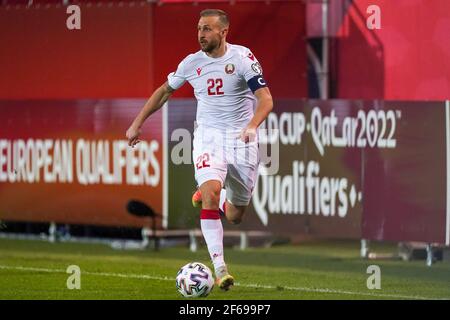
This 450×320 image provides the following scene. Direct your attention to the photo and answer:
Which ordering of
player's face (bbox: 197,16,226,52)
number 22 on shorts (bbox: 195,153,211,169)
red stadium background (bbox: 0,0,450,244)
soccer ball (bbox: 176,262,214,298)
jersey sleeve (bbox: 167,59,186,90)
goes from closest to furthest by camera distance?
soccer ball (bbox: 176,262,214,298) → player's face (bbox: 197,16,226,52) → number 22 on shorts (bbox: 195,153,211,169) → jersey sleeve (bbox: 167,59,186,90) → red stadium background (bbox: 0,0,450,244)

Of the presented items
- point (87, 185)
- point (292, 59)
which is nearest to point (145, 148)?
point (87, 185)

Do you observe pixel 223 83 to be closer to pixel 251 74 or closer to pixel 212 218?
pixel 251 74

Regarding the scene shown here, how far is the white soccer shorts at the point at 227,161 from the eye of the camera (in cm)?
1316

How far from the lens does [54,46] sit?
19578 millimetres

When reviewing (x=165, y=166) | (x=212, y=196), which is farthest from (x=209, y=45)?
(x=165, y=166)

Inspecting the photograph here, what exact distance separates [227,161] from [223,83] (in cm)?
71

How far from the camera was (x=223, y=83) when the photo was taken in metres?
13.3

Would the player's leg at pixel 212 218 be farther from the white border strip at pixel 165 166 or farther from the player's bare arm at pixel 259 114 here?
the white border strip at pixel 165 166

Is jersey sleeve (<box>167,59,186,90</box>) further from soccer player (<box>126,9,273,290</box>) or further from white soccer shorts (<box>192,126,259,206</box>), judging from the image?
white soccer shorts (<box>192,126,259,206</box>)

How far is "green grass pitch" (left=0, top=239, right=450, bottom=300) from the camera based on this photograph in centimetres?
1366

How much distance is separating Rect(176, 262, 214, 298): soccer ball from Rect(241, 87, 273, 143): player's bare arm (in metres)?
1.20

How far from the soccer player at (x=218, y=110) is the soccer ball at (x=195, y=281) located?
0.11 m

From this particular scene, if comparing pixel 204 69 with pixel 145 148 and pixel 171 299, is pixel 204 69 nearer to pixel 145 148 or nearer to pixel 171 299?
pixel 171 299

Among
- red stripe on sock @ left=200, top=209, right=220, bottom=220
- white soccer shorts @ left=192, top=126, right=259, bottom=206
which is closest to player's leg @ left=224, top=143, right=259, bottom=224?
white soccer shorts @ left=192, top=126, right=259, bottom=206
